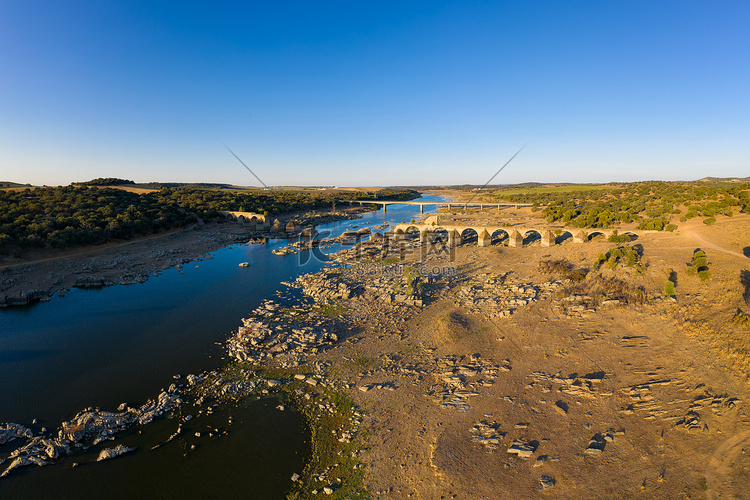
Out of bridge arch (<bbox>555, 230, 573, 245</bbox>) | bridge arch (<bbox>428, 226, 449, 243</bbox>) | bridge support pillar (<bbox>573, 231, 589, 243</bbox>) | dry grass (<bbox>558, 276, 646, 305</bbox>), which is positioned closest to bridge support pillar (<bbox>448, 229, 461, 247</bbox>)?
bridge arch (<bbox>428, 226, 449, 243</bbox>)

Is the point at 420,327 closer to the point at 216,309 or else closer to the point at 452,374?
the point at 452,374

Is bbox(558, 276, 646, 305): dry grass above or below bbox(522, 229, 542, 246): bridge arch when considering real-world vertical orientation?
below

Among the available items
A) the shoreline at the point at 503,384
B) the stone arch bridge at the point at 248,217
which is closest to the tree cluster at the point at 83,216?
the stone arch bridge at the point at 248,217

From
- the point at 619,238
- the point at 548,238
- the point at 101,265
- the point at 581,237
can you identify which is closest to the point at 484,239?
the point at 548,238

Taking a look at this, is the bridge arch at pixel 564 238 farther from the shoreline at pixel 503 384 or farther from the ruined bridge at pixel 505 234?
the shoreline at pixel 503 384

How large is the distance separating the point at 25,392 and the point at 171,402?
790 cm

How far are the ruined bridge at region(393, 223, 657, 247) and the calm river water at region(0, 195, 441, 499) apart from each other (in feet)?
90.1

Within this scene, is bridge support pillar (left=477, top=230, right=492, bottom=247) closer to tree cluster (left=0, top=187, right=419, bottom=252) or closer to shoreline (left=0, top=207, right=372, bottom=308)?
shoreline (left=0, top=207, right=372, bottom=308)

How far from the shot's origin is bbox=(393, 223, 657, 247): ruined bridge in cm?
3791

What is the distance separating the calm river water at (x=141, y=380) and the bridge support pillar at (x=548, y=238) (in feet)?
103

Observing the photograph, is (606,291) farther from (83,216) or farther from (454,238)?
(83,216)

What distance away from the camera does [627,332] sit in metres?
17.1

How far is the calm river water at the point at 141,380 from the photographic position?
10.7 m

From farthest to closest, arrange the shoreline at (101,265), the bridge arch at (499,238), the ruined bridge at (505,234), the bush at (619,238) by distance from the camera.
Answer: the bridge arch at (499,238), the ruined bridge at (505,234), the bush at (619,238), the shoreline at (101,265)
